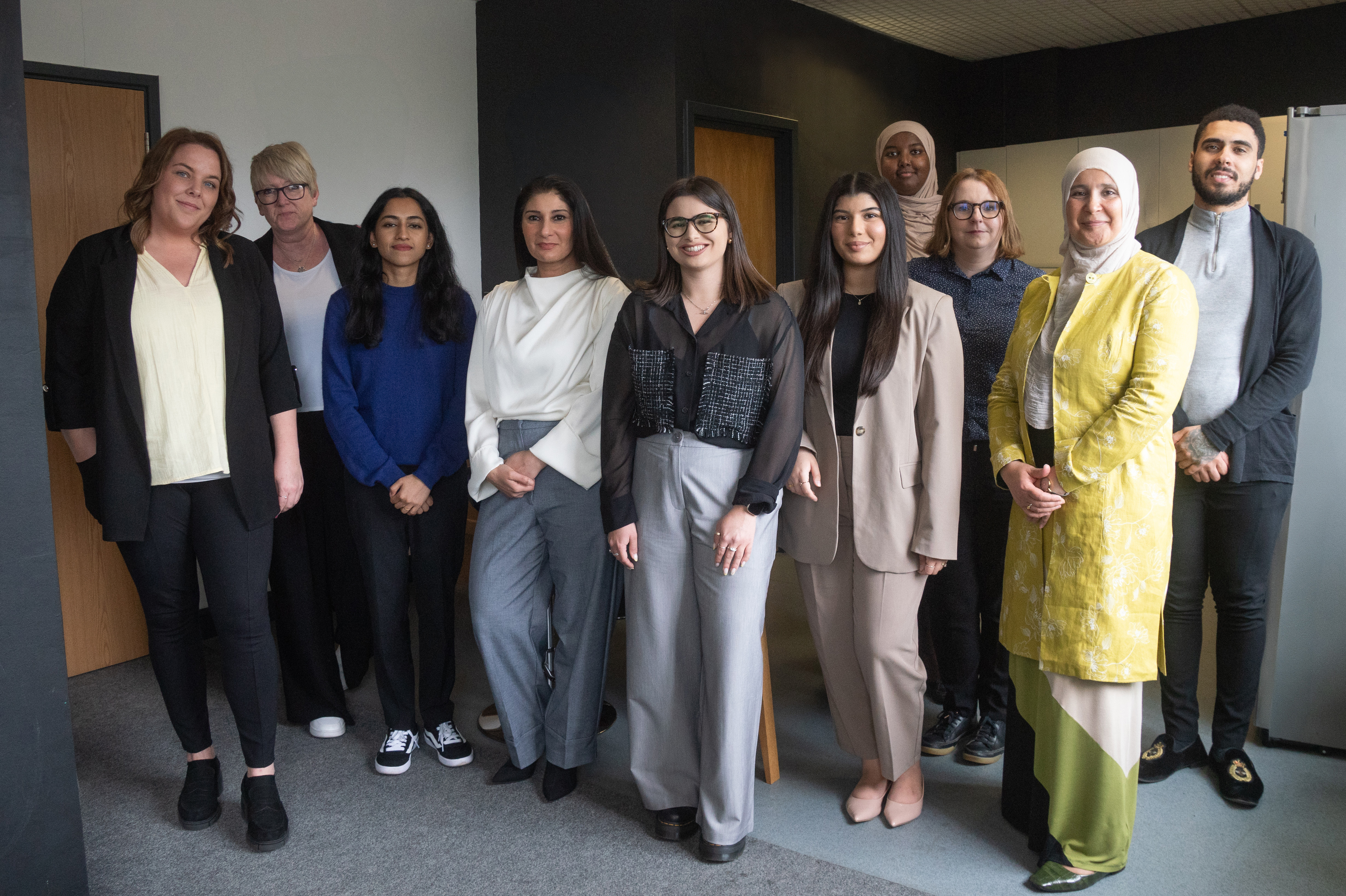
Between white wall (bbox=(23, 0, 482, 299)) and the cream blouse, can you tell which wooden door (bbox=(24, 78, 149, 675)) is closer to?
white wall (bbox=(23, 0, 482, 299))

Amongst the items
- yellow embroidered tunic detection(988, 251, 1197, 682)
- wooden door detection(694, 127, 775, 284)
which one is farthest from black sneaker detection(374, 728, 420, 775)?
wooden door detection(694, 127, 775, 284)

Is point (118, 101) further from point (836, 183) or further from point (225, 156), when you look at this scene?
point (836, 183)

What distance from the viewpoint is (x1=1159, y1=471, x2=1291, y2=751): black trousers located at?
8.36 feet

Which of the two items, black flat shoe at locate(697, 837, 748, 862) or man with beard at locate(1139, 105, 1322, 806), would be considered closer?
black flat shoe at locate(697, 837, 748, 862)

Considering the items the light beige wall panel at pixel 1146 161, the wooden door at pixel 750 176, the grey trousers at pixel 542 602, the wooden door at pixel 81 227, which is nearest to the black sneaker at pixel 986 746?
the grey trousers at pixel 542 602

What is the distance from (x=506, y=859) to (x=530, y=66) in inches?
164

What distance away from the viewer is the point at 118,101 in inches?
147

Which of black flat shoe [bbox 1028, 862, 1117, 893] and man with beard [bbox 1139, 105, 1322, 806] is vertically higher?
man with beard [bbox 1139, 105, 1322, 806]

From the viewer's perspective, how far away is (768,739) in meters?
2.65

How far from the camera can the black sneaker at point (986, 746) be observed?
108 inches

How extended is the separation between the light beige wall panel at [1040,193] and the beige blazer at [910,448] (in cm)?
424

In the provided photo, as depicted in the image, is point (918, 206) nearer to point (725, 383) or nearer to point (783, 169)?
point (725, 383)

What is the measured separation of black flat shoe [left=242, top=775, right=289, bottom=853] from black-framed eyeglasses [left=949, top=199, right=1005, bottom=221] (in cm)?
228

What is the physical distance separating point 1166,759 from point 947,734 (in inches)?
21.9
